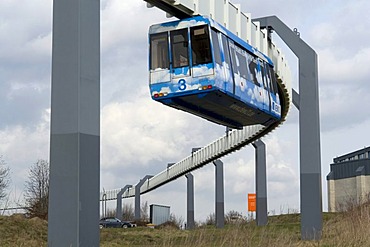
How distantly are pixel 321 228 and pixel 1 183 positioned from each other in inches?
1097

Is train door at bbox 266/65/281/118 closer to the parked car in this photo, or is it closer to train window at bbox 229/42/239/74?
train window at bbox 229/42/239/74

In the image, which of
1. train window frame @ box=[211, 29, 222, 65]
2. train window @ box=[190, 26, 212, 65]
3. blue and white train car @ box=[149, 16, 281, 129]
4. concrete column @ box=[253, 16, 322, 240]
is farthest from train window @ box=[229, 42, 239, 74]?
concrete column @ box=[253, 16, 322, 240]

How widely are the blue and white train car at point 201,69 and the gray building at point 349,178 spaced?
45285 mm

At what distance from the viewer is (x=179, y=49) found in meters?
18.8

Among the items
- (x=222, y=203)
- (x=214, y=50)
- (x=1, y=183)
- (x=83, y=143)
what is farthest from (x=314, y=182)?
(x=222, y=203)

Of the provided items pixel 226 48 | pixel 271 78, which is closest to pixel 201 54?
pixel 226 48

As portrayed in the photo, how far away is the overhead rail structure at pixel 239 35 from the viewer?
17.9 m

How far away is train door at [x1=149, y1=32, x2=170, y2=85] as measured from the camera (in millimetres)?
19016

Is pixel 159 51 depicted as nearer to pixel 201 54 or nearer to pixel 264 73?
pixel 201 54

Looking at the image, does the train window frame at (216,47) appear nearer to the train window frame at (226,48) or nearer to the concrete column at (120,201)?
the train window frame at (226,48)

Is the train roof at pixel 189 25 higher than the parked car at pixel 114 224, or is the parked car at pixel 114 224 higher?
the train roof at pixel 189 25

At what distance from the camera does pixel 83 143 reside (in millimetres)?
11188

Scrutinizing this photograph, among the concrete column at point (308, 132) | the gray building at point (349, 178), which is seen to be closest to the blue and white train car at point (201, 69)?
the concrete column at point (308, 132)

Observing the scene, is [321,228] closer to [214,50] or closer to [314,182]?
[314,182]
